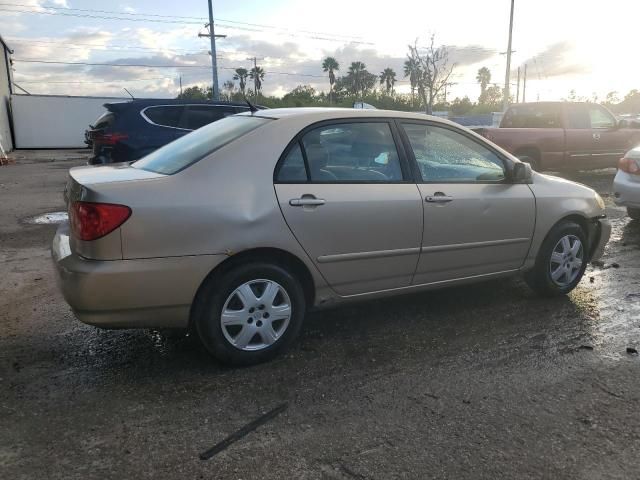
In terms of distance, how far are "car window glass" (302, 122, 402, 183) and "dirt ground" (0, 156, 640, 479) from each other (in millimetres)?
1168

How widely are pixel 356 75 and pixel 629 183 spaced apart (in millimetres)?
65642

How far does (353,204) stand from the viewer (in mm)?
3590

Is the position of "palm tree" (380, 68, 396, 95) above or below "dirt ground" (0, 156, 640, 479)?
above

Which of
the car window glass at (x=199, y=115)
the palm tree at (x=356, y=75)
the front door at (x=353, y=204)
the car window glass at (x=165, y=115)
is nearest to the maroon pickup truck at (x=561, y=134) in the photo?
the car window glass at (x=199, y=115)

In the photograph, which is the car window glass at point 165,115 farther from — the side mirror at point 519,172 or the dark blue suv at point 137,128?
the side mirror at point 519,172

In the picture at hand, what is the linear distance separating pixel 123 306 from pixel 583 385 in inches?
107

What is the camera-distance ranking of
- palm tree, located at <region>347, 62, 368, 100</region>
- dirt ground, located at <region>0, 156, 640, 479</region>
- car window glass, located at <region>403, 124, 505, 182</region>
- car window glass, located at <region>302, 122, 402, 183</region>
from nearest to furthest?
dirt ground, located at <region>0, 156, 640, 479</region> < car window glass, located at <region>302, 122, 402, 183</region> < car window glass, located at <region>403, 124, 505, 182</region> < palm tree, located at <region>347, 62, 368, 100</region>

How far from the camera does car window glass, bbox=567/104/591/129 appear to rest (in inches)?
480

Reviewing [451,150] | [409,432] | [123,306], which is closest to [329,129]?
[451,150]

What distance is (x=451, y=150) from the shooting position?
4.21m

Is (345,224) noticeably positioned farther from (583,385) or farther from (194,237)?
(583,385)

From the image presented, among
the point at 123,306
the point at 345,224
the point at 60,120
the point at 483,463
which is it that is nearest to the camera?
the point at 483,463

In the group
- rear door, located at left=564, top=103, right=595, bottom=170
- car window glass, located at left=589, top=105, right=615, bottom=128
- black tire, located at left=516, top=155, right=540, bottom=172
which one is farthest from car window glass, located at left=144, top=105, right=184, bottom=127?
car window glass, located at left=589, top=105, right=615, bottom=128

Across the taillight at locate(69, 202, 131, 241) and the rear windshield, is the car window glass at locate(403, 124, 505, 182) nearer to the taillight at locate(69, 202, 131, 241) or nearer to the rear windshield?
the rear windshield
